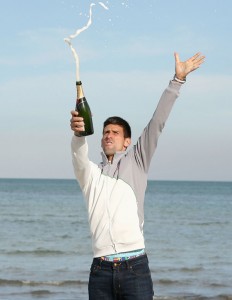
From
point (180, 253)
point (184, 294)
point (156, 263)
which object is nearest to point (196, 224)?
point (180, 253)

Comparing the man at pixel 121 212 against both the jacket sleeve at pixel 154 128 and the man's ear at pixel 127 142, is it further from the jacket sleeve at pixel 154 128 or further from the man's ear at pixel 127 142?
the man's ear at pixel 127 142

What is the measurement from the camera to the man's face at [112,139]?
4359 mm

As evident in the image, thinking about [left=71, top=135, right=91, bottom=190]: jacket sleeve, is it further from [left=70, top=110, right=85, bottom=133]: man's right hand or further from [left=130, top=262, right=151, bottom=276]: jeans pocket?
[left=130, top=262, right=151, bottom=276]: jeans pocket

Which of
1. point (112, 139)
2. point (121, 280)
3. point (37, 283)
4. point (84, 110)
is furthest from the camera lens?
point (37, 283)

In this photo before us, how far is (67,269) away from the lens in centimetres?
1438

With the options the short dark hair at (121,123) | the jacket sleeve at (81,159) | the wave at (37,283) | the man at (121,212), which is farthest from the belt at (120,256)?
the wave at (37,283)

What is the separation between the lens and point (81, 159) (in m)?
4.20

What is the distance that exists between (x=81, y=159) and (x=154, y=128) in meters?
0.45

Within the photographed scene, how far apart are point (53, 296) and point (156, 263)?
15.6 ft

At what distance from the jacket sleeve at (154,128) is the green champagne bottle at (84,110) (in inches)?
16.0

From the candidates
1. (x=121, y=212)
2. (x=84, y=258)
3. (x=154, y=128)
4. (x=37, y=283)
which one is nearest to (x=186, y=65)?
(x=154, y=128)

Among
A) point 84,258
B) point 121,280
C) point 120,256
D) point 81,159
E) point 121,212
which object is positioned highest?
point 81,159

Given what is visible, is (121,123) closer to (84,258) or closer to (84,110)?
(84,110)

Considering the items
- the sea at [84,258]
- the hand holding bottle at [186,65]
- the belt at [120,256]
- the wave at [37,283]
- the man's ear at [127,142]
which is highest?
the hand holding bottle at [186,65]
